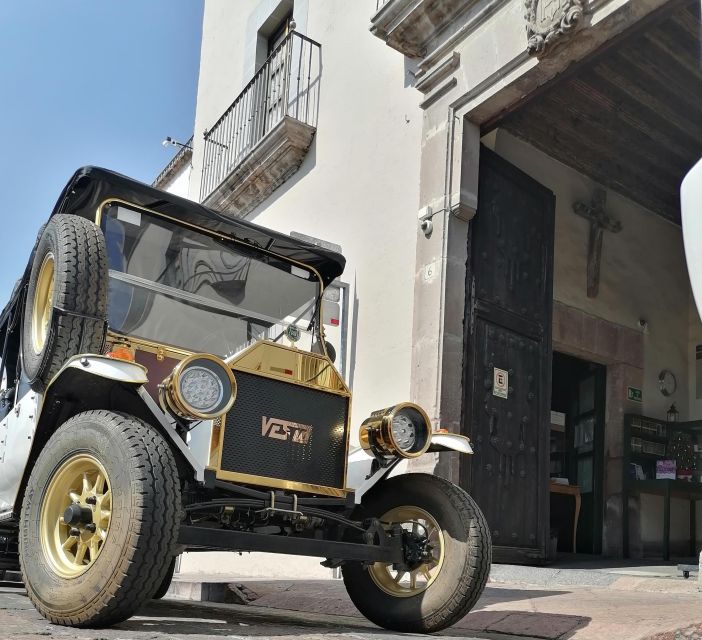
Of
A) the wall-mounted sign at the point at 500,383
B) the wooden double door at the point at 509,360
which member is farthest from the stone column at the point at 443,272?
the wall-mounted sign at the point at 500,383

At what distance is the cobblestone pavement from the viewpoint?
2916 mm

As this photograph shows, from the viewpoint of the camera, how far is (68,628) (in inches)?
121

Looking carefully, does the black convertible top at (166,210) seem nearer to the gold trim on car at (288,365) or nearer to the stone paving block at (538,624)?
the gold trim on car at (288,365)

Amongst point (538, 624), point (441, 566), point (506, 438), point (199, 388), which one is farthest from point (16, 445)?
point (506, 438)

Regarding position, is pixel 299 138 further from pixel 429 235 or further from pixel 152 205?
pixel 152 205

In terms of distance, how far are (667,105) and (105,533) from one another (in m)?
7.21

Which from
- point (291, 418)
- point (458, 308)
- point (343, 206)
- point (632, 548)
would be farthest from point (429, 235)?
point (632, 548)

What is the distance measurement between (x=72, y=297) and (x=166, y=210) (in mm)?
963

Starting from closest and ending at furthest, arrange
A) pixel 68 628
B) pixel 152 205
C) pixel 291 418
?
pixel 68 628
pixel 291 418
pixel 152 205

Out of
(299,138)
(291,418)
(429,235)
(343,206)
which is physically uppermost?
(299,138)

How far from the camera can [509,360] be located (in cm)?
709

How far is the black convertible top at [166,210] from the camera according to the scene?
434 centimetres

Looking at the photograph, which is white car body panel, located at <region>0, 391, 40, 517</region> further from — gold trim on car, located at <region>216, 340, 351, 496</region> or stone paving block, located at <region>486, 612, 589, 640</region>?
stone paving block, located at <region>486, 612, 589, 640</region>

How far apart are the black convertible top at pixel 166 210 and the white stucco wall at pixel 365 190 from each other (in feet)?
7.44
